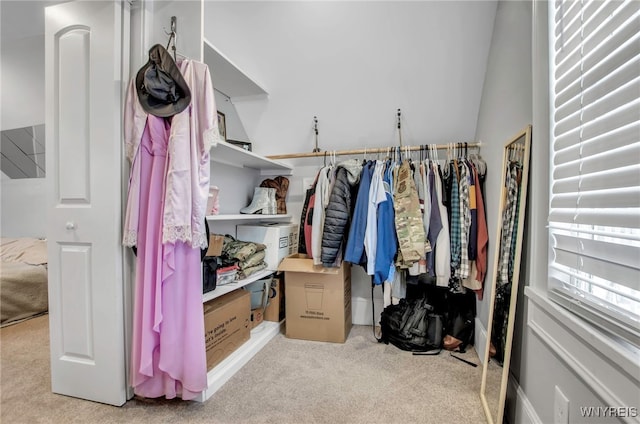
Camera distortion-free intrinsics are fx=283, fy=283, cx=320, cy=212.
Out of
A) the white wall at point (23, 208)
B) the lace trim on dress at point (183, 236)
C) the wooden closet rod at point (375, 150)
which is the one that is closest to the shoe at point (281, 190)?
the wooden closet rod at point (375, 150)

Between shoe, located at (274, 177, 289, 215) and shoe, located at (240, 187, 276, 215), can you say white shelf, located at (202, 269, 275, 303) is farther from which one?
shoe, located at (274, 177, 289, 215)

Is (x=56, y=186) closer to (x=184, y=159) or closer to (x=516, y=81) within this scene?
(x=184, y=159)

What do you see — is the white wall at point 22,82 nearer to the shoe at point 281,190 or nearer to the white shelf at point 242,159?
the white shelf at point 242,159

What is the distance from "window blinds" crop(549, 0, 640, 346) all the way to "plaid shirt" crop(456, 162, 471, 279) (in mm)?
871

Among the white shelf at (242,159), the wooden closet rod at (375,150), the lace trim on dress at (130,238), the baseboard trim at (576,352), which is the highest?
the wooden closet rod at (375,150)

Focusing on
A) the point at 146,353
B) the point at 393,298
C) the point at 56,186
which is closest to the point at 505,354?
the point at 393,298

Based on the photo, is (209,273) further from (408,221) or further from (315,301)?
(408,221)

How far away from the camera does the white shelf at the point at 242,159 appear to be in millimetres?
1948

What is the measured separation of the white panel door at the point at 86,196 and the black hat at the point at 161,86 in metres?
0.21

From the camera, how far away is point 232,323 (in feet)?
6.37

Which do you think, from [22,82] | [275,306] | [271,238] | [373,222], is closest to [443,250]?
[373,222]

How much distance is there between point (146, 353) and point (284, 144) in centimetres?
199

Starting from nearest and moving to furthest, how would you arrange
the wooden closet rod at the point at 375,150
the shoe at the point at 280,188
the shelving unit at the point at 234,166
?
the shelving unit at the point at 234,166
the wooden closet rod at the point at 375,150
the shoe at the point at 280,188

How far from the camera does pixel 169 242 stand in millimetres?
1362
